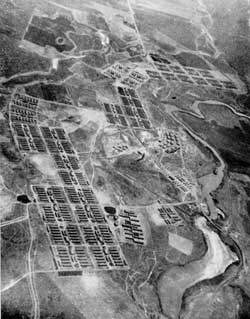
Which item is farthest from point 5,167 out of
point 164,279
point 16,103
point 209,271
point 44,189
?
point 209,271

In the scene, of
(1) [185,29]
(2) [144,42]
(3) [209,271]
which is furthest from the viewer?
(1) [185,29]

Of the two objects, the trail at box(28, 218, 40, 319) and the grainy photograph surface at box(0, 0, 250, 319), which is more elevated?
the grainy photograph surface at box(0, 0, 250, 319)

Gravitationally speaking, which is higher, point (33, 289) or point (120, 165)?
point (120, 165)

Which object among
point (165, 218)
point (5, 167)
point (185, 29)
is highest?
point (185, 29)

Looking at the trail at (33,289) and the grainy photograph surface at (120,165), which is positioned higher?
the grainy photograph surface at (120,165)

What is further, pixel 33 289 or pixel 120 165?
pixel 120 165

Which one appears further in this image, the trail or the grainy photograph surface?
the grainy photograph surface

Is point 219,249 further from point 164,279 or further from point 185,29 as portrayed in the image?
point 185,29

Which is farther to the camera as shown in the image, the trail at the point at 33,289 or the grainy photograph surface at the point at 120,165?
the grainy photograph surface at the point at 120,165
